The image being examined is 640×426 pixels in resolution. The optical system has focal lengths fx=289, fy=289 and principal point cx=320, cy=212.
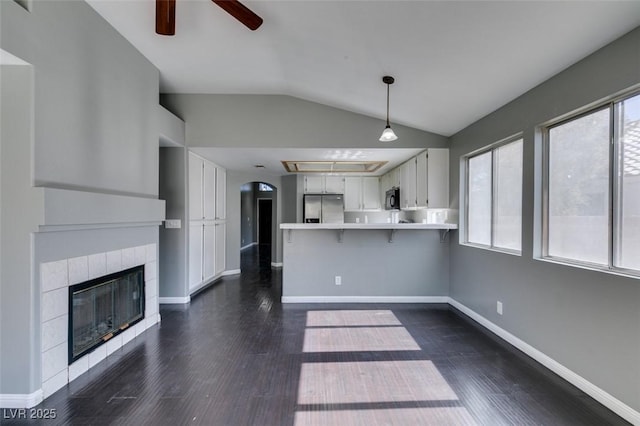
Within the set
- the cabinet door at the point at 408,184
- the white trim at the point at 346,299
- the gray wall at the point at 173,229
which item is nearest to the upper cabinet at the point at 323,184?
the cabinet door at the point at 408,184

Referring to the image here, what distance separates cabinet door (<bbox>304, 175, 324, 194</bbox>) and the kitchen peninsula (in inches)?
95.2

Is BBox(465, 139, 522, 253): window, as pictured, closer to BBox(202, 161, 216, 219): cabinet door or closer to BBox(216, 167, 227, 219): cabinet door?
BBox(202, 161, 216, 219): cabinet door

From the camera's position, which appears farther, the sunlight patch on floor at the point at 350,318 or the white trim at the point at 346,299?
the white trim at the point at 346,299

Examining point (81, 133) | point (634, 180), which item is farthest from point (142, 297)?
point (634, 180)

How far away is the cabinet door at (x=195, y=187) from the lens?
4309 mm

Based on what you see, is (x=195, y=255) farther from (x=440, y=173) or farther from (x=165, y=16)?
(x=440, y=173)

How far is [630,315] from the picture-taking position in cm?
177

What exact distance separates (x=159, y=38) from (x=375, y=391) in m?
3.67

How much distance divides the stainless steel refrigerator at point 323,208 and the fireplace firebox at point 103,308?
373cm

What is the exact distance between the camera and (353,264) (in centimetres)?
418

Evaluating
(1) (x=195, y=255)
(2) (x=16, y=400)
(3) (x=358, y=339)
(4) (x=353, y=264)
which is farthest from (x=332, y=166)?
(2) (x=16, y=400)

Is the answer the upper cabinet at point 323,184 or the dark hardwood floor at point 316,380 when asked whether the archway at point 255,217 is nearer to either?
the upper cabinet at point 323,184

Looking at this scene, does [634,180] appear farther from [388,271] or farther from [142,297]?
[142,297]

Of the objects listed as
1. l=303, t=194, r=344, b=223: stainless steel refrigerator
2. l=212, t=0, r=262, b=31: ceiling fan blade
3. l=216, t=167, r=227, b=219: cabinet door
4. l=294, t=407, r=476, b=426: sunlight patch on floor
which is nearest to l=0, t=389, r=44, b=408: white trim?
l=294, t=407, r=476, b=426: sunlight patch on floor
